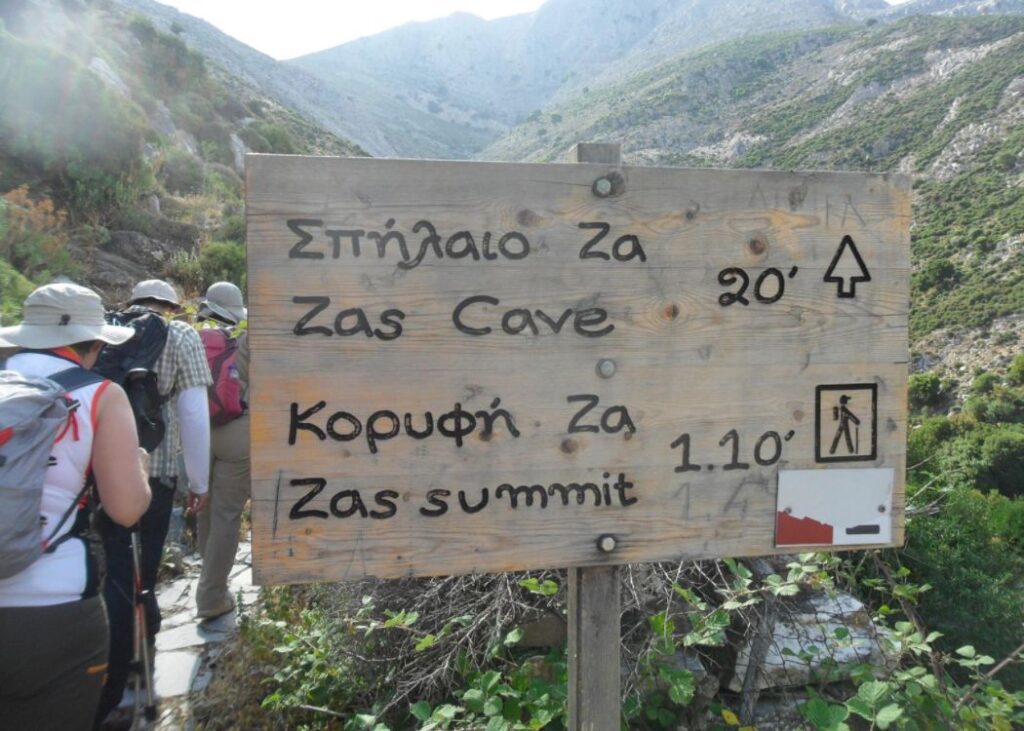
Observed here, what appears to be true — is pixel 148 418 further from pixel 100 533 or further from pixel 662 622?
pixel 662 622

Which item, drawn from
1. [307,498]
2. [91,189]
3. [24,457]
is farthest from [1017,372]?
[24,457]

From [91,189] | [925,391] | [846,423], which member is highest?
[91,189]

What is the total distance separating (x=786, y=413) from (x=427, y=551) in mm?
792

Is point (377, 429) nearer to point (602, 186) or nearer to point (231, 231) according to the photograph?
point (602, 186)

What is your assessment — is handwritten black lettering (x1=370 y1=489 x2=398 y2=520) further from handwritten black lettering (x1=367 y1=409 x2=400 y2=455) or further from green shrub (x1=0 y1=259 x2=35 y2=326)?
green shrub (x1=0 y1=259 x2=35 y2=326)

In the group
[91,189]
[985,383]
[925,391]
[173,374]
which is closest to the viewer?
[173,374]

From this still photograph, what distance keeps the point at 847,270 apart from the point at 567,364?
→ 647 millimetres

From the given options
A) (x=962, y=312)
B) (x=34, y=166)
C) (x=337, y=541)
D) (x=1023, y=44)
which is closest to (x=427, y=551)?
(x=337, y=541)

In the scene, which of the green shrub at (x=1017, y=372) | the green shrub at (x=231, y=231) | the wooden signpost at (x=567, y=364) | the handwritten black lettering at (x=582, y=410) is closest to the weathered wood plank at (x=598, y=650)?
the wooden signpost at (x=567, y=364)

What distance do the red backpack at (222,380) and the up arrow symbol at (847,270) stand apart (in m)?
2.68

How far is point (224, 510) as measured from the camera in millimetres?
3342

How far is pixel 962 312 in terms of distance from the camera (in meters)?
35.9

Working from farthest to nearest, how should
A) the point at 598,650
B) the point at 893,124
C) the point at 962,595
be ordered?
the point at 893,124, the point at 962,595, the point at 598,650

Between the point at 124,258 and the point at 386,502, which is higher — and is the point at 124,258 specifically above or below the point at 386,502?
above
